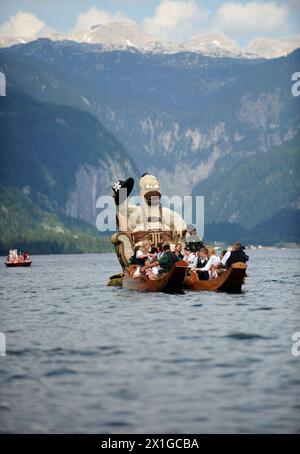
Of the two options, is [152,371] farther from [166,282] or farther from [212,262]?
[212,262]

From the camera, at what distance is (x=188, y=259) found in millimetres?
59000

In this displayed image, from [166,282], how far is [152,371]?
26.2 meters

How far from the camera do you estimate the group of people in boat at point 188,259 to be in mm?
54094

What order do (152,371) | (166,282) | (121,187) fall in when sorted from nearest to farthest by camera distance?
(152,371), (166,282), (121,187)

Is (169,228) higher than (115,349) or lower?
higher

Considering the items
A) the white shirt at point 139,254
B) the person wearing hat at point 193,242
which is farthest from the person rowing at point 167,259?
the person wearing hat at point 193,242

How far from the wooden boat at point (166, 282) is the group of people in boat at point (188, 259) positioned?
316 mm

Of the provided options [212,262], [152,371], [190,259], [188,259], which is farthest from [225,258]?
Answer: [152,371]

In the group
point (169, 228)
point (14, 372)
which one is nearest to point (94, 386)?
point (14, 372)

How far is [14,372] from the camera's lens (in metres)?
29.5

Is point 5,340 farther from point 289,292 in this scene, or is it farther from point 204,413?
point 289,292

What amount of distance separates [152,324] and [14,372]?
12697 millimetres

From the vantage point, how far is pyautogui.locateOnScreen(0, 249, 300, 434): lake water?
23.4 meters
